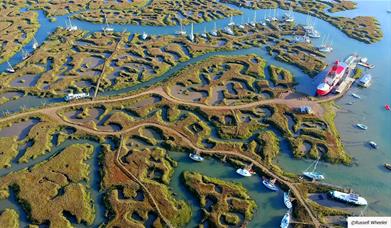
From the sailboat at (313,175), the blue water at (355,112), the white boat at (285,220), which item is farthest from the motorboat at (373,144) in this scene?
the white boat at (285,220)

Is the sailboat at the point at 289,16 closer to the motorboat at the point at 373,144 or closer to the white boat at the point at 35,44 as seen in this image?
the motorboat at the point at 373,144

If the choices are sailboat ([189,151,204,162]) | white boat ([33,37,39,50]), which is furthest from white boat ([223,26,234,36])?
white boat ([33,37,39,50])

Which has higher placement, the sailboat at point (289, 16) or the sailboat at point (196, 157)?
the sailboat at point (289, 16)

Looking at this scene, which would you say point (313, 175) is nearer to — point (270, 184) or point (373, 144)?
point (270, 184)

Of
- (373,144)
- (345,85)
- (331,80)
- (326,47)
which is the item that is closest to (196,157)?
(373,144)

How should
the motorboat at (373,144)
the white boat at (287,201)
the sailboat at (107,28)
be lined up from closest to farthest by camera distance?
the white boat at (287,201), the motorboat at (373,144), the sailboat at (107,28)

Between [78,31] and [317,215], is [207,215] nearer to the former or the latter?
[317,215]
